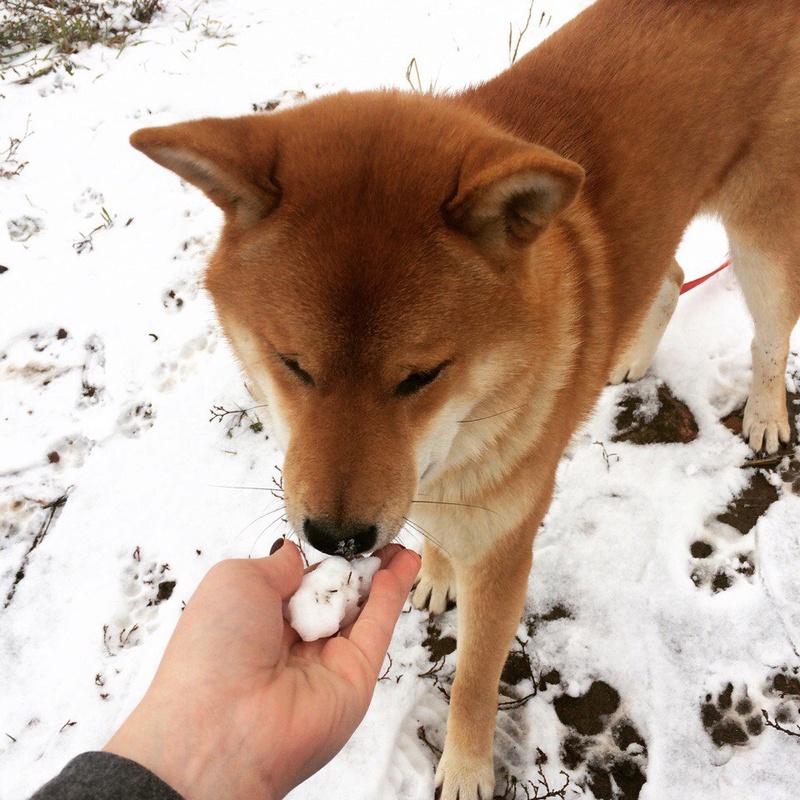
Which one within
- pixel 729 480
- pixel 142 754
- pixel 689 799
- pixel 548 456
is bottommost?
pixel 689 799

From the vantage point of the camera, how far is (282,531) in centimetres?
286

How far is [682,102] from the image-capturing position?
209 centimetres

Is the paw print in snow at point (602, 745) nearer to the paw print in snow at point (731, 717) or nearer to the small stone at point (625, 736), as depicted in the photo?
the small stone at point (625, 736)

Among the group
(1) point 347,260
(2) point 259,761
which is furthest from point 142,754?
(1) point 347,260

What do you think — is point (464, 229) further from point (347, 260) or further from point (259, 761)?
point (259, 761)

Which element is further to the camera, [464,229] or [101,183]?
[101,183]

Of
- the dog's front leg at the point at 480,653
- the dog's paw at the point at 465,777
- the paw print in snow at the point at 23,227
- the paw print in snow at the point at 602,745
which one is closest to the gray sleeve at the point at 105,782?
the dog's front leg at the point at 480,653

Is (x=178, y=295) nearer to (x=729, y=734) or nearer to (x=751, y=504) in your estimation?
(x=751, y=504)

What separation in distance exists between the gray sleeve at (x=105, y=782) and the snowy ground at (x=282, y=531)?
1.10 metres

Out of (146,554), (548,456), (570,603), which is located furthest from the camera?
(146,554)

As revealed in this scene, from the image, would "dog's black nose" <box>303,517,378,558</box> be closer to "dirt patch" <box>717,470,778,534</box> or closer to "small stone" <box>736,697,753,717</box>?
"small stone" <box>736,697,753,717</box>

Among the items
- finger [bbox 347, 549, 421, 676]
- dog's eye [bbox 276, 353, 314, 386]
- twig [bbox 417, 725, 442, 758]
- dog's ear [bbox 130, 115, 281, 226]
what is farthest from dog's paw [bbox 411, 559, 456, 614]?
dog's ear [bbox 130, 115, 281, 226]

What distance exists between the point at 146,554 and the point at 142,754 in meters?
1.52

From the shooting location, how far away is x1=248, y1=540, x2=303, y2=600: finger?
1711 mm
